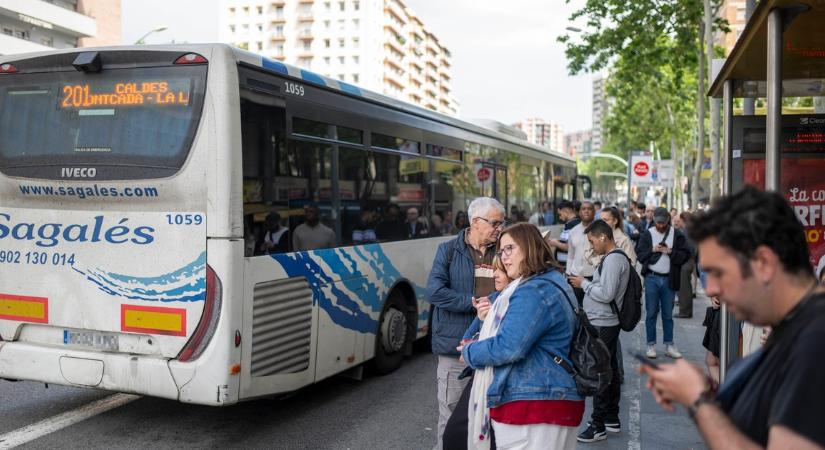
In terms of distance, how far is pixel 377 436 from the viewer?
608cm

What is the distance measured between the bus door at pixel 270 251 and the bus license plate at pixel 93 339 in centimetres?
98

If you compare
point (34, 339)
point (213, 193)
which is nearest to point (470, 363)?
point (213, 193)

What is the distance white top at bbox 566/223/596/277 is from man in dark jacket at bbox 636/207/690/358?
5.58 feet

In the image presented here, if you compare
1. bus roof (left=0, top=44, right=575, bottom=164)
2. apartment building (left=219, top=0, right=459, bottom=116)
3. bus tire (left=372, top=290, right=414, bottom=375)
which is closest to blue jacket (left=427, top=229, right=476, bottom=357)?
bus roof (left=0, top=44, right=575, bottom=164)

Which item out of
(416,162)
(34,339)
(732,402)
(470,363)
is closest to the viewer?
(732,402)

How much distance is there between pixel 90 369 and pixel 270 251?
4.96 feet

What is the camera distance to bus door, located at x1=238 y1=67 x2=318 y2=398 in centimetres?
562

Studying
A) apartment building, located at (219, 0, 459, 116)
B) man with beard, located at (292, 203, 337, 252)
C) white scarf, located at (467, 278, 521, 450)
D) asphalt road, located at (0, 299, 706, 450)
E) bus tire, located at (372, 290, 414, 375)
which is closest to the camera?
white scarf, located at (467, 278, 521, 450)

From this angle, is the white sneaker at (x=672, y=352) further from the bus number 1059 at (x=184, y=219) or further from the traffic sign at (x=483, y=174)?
the bus number 1059 at (x=184, y=219)

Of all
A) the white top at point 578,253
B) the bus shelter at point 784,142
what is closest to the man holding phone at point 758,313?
the bus shelter at point 784,142

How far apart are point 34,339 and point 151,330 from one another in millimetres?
1053

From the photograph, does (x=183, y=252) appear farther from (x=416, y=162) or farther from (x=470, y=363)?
(x=416, y=162)

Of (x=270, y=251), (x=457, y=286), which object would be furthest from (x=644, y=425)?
(x=270, y=251)

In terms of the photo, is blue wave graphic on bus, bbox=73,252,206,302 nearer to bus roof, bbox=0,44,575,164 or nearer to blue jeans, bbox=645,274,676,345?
bus roof, bbox=0,44,575,164
